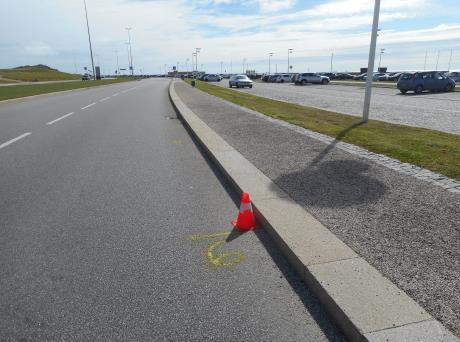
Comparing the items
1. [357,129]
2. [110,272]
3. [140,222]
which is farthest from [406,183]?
[357,129]

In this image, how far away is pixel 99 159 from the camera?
759 cm

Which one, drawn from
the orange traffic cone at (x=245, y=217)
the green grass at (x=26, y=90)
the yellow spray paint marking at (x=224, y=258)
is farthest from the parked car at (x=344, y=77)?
the yellow spray paint marking at (x=224, y=258)

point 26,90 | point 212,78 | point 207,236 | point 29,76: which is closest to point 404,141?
point 207,236

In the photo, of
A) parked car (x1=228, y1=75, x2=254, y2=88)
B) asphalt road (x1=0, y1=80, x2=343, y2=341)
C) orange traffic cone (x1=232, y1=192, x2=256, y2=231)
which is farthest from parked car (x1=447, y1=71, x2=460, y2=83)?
orange traffic cone (x1=232, y1=192, x2=256, y2=231)

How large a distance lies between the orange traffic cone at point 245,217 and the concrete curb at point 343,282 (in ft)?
0.45

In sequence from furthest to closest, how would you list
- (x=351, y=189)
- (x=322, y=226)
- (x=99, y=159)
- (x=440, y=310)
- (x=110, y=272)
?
(x=99, y=159), (x=351, y=189), (x=322, y=226), (x=110, y=272), (x=440, y=310)

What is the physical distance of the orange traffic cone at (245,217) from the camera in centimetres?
417

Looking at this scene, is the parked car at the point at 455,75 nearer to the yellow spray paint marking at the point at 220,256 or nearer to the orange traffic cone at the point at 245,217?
the orange traffic cone at the point at 245,217

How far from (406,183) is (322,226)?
214 cm

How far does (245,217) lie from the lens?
13.7 ft

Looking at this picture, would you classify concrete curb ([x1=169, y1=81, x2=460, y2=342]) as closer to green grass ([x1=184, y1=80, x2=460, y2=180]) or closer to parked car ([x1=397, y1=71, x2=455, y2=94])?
green grass ([x1=184, y1=80, x2=460, y2=180])

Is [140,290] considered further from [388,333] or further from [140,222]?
[388,333]

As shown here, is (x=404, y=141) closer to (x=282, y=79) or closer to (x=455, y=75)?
(x=455, y=75)

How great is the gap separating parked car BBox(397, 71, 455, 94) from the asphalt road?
87.5ft
